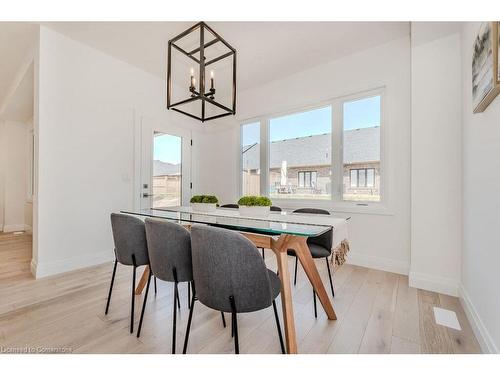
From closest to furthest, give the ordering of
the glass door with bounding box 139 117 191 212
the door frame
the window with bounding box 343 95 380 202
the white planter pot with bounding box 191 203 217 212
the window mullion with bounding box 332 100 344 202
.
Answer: the white planter pot with bounding box 191 203 217 212 < the window with bounding box 343 95 380 202 < the window mullion with bounding box 332 100 344 202 < the door frame < the glass door with bounding box 139 117 191 212

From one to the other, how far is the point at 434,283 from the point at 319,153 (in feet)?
6.32

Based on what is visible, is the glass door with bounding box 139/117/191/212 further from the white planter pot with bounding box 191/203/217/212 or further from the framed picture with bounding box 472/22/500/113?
the framed picture with bounding box 472/22/500/113

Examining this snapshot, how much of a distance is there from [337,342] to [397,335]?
0.42 m

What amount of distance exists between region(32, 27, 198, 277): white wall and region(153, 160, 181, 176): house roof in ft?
1.22

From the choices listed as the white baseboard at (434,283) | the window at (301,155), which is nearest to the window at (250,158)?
the window at (301,155)

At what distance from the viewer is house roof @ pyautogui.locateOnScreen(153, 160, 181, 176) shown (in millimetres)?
3650

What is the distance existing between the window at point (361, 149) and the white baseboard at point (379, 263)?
2.31 feet

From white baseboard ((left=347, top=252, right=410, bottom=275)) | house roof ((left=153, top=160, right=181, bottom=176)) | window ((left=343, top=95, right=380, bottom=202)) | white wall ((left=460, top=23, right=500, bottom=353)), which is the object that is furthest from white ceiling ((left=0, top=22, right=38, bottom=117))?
white baseboard ((left=347, top=252, right=410, bottom=275))

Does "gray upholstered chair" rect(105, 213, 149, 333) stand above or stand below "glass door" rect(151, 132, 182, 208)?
below

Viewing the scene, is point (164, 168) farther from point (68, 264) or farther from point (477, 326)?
point (477, 326)

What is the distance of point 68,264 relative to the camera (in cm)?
265

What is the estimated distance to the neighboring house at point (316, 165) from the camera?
2.86 meters
